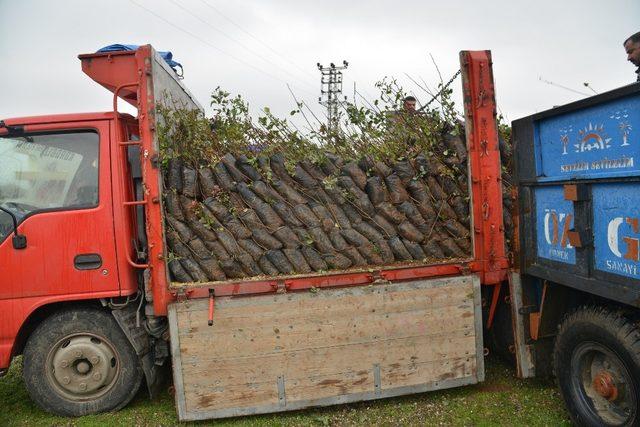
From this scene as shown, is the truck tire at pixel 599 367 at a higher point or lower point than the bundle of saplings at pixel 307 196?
lower

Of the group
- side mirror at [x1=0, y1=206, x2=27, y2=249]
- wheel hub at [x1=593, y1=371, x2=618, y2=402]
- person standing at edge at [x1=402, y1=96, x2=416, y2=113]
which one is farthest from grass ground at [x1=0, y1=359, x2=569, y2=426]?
person standing at edge at [x1=402, y1=96, x2=416, y2=113]

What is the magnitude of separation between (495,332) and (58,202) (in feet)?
12.7

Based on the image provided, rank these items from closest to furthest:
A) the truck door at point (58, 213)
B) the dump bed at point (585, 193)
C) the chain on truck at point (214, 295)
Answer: the dump bed at point (585, 193) → the chain on truck at point (214, 295) → the truck door at point (58, 213)

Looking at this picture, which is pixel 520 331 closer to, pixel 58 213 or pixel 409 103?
pixel 409 103

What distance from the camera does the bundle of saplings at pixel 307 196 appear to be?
142 inches

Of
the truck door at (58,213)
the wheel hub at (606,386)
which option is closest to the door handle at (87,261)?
the truck door at (58,213)

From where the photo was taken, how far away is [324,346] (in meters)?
3.58

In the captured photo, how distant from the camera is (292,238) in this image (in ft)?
11.9

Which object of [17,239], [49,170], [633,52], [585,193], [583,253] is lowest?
[583,253]

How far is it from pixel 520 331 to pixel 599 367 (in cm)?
73

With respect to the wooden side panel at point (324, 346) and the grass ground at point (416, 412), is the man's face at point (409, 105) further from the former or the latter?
the grass ground at point (416, 412)

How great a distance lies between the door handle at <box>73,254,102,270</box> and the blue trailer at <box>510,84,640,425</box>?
10.7 ft

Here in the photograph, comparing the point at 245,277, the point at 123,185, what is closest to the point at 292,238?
the point at 245,277

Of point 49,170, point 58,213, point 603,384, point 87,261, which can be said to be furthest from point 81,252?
point 603,384
